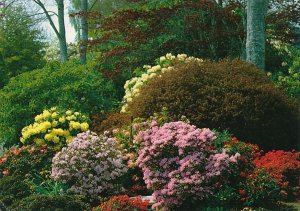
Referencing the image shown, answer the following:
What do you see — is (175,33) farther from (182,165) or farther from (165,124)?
(182,165)

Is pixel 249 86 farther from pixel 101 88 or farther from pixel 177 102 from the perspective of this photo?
pixel 101 88

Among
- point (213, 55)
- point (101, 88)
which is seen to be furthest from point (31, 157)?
point (213, 55)

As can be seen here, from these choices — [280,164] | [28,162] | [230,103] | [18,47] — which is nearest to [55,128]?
[28,162]

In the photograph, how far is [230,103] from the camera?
1019cm

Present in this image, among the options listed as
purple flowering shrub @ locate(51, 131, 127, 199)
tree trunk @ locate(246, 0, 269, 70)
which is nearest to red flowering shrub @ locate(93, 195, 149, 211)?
purple flowering shrub @ locate(51, 131, 127, 199)

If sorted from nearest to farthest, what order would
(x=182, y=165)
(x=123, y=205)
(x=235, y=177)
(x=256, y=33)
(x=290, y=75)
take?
(x=123, y=205)
(x=182, y=165)
(x=235, y=177)
(x=256, y=33)
(x=290, y=75)

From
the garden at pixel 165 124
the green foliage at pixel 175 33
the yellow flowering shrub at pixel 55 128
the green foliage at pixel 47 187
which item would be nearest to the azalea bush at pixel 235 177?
the garden at pixel 165 124

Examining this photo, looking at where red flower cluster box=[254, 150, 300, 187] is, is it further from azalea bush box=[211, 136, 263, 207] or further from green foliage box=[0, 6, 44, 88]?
green foliage box=[0, 6, 44, 88]

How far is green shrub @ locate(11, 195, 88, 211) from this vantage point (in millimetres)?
7162

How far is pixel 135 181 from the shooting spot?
955cm

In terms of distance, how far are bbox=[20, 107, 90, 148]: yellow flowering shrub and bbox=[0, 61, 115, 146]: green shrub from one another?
80 cm

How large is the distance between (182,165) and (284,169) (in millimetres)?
1573

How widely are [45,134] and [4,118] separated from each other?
6.84 ft

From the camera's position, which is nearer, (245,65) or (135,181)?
(135,181)
